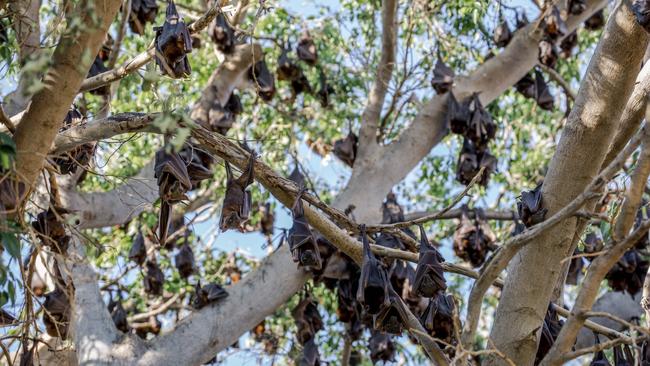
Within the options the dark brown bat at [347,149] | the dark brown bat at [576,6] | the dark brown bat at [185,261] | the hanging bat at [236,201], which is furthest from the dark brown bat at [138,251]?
the dark brown bat at [576,6]

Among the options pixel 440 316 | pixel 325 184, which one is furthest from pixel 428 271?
pixel 325 184

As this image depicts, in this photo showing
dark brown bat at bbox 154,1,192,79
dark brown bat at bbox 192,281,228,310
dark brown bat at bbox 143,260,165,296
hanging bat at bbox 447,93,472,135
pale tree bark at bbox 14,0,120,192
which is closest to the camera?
pale tree bark at bbox 14,0,120,192

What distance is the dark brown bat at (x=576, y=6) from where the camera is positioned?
8.13 meters

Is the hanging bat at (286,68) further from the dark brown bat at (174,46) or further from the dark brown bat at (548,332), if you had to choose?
the dark brown bat at (548,332)

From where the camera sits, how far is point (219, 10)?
14.0ft

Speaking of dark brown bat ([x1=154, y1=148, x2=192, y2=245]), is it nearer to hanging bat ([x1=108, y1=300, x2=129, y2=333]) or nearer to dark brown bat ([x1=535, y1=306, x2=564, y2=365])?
dark brown bat ([x1=535, y1=306, x2=564, y2=365])

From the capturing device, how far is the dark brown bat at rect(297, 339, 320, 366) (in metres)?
7.33

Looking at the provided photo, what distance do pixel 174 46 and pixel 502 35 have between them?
15.2 ft

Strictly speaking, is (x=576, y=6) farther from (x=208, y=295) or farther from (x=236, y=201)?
(x=236, y=201)

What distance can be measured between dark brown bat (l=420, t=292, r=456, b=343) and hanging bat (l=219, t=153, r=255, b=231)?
116cm

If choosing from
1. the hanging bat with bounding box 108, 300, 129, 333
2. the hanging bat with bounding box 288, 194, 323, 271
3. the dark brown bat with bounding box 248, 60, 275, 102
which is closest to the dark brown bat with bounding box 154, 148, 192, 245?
the hanging bat with bounding box 288, 194, 323, 271

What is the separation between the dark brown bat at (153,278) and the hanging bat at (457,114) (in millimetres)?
2993

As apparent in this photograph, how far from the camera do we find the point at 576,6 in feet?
26.8

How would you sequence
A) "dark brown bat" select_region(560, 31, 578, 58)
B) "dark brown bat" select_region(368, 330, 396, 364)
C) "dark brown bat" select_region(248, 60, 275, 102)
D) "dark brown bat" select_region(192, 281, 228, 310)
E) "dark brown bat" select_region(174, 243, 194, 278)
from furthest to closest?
"dark brown bat" select_region(560, 31, 578, 58)
"dark brown bat" select_region(248, 60, 275, 102)
"dark brown bat" select_region(174, 243, 194, 278)
"dark brown bat" select_region(368, 330, 396, 364)
"dark brown bat" select_region(192, 281, 228, 310)
